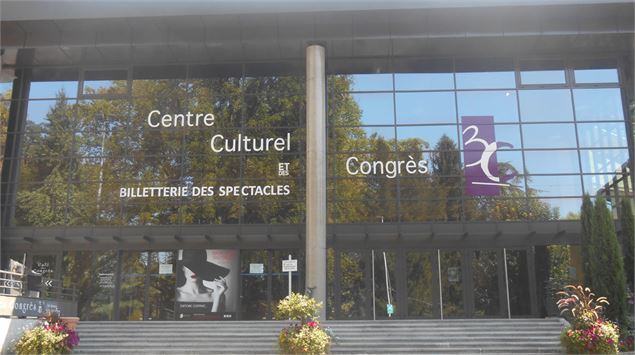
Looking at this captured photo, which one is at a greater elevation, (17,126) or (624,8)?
(624,8)

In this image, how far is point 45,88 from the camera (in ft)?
79.9

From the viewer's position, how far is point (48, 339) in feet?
48.6

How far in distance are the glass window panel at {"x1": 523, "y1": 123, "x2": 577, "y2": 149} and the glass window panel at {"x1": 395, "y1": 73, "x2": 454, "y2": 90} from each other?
3.45 metres

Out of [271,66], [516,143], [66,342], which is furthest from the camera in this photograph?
[271,66]

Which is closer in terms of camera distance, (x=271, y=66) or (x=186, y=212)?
(x=186, y=212)

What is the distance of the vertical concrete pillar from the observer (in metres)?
20.4

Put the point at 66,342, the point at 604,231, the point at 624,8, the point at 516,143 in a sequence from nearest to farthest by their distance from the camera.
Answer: the point at 66,342 → the point at 604,231 → the point at 624,8 → the point at 516,143

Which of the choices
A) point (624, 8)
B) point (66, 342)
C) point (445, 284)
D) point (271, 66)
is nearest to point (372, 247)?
point (445, 284)

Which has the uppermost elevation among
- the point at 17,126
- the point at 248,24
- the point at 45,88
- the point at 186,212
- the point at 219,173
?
the point at 248,24

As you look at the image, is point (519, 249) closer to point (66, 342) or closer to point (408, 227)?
point (408, 227)

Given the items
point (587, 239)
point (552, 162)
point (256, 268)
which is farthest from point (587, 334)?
point (256, 268)

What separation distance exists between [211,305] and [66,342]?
23.1 feet

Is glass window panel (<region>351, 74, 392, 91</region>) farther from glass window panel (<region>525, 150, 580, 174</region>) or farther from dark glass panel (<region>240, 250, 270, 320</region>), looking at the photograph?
dark glass panel (<region>240, 250, 270, 320</region>)

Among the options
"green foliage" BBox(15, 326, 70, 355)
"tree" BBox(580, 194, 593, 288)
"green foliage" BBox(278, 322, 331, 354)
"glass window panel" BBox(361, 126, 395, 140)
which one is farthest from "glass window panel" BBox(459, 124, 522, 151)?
"green foliage" BBox(15, 326, 70, 355)
